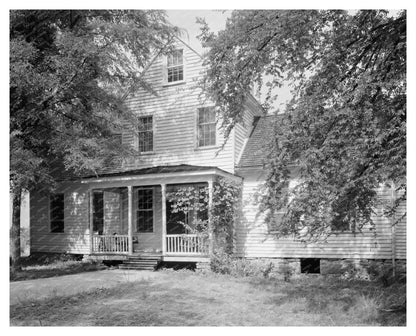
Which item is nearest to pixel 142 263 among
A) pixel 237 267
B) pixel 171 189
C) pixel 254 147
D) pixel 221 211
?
pixel 171 189

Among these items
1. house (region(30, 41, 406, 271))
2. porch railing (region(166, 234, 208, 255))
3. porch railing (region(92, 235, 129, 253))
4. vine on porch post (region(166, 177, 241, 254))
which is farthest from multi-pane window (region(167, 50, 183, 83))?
porch railing (region(92, 235, 129, 253))

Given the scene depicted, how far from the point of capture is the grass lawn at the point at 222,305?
619 cm

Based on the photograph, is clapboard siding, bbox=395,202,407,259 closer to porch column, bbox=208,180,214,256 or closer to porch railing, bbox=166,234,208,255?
porch column, bbox=208,180,214,256

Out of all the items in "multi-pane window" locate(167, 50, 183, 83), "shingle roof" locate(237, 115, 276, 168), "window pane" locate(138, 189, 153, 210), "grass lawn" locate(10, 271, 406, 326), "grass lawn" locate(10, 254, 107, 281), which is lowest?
"grass lawn" locate(10, 254, 107, 281)

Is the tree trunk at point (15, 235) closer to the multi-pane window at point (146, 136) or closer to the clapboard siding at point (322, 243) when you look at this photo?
the multi-pane window at point (146, 136)

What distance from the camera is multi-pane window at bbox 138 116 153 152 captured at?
531 inches

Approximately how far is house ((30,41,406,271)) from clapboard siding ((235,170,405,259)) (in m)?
0.02

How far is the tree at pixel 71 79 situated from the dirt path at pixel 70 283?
225cm

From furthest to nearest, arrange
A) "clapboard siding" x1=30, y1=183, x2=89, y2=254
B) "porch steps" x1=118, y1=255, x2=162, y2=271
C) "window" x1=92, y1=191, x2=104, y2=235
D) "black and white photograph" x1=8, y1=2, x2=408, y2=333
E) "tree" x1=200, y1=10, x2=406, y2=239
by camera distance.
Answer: "clapboard siding" x1=30, y1=183, x2=89, y2=254 → "window" x1=92, y1=191, x2=104, y2=235 → "porch steps" x1=118, y1=255, x2=162, y2=271 → "black and white photograph" x1=8, y1=2, x2=408, y2=333 → "tree" x1=200, y1=10, x2=406, y2=239

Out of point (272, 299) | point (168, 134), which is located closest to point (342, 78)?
point (272, 299)

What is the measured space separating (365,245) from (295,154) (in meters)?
5.87

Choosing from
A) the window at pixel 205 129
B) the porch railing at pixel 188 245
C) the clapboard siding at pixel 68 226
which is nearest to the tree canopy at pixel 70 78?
the window at pixel 205 129

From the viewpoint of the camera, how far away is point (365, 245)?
1073 cm
